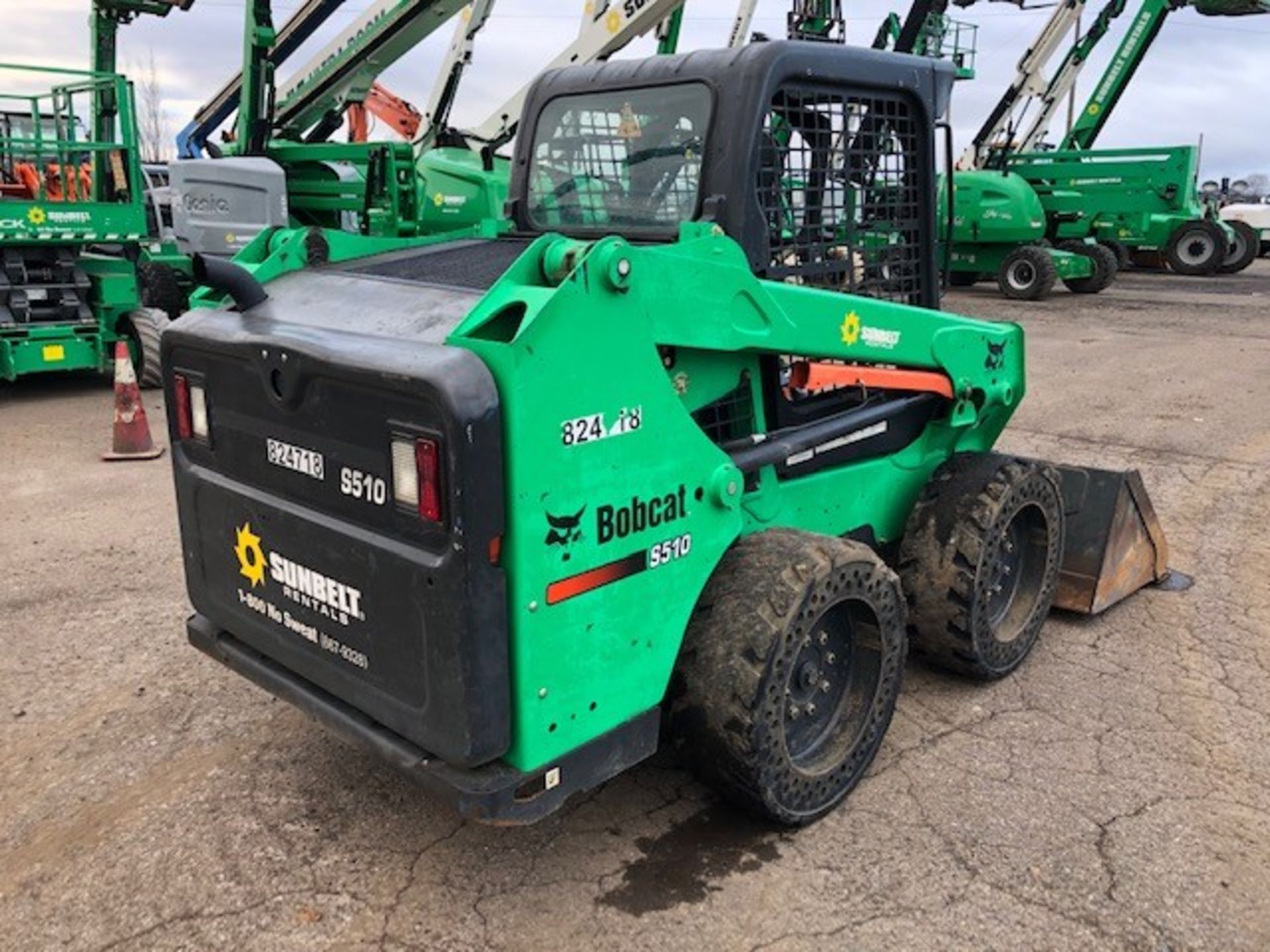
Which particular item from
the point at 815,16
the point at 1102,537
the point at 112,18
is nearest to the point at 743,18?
the point at 815,16

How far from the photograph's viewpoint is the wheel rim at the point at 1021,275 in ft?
60.5

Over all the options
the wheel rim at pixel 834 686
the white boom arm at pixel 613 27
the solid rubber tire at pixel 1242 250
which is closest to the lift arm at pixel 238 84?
the white boom arm at pixel 613 27

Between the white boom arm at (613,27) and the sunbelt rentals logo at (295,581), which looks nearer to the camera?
the sunbelt rentals logo at (295,581)

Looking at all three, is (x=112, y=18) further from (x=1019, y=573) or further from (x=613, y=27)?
(x=1019, y=573)

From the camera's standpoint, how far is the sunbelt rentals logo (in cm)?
280

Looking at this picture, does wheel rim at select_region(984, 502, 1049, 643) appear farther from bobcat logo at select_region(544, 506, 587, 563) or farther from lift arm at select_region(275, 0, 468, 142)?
lift arm at select_region(275, 0, 468, 142)

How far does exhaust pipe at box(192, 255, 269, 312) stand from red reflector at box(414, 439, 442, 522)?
95 centimetres

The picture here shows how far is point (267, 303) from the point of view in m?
3.19

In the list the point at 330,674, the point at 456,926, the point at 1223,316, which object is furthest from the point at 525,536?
the point at 1223,316

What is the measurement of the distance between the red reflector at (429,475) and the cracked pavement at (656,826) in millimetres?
1144

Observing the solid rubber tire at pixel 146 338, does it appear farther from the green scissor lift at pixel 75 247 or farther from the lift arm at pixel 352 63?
the lift arm at pixel 352 63

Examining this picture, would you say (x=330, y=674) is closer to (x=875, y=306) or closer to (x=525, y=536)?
(x=525, y=536)

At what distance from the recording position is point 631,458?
107 inches

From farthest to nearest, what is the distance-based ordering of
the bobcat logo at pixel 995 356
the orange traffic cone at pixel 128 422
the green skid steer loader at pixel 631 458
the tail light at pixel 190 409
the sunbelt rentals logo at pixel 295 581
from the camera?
1. the orange traffic cone at pixel 128 422
2. the bobcat logo at pixel 995 356
3. the tail light at pixel 190 409
4. the sunbelt rentals logo at pixel 295 581
5. the green skid steer loader at pixel 631 458
